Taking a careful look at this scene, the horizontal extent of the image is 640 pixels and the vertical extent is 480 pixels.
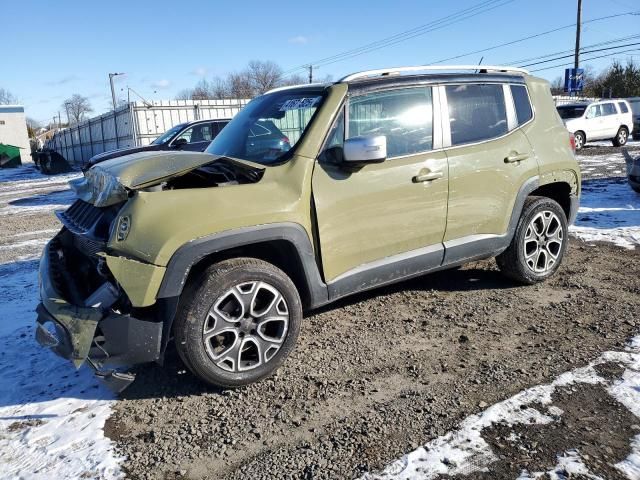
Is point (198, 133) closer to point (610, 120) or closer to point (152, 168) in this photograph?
point (152, 168)

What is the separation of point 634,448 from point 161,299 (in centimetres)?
256

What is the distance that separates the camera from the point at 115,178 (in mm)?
3035

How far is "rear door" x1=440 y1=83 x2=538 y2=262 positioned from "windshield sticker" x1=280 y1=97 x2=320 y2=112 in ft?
3.58

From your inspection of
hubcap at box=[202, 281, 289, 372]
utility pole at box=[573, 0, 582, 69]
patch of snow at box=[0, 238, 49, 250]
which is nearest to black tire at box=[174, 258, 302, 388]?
hubcap at box=[202, 281, 289, 372]

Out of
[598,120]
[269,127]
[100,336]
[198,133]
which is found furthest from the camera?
[598,120]

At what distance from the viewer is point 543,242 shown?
4664 mm

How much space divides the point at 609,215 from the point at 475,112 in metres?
4.69

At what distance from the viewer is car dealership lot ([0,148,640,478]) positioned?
99.3 inches

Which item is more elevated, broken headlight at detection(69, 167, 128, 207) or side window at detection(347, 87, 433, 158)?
side window at detection(347, 87, 433, 158)

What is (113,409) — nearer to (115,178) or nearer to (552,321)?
(115,178)

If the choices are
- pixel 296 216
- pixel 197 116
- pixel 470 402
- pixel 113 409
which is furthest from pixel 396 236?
pixel 197 116

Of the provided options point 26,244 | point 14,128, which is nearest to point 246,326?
point 26,244

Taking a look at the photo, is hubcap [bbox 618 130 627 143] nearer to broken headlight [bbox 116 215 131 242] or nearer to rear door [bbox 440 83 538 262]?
rear door [bbox 440 83 538 262]

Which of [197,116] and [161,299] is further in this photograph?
[197,116]
